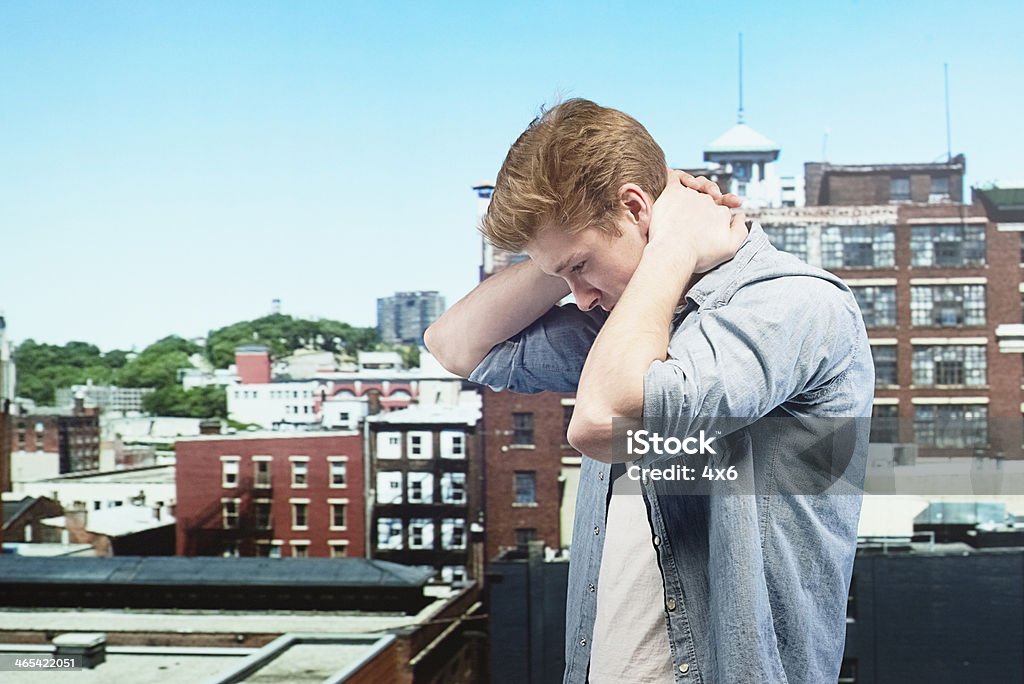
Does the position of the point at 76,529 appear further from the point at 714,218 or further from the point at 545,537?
the point at 714,218

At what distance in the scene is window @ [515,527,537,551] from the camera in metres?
3.14

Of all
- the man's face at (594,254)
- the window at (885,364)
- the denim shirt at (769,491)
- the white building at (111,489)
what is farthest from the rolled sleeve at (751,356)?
the white building at (111,489)

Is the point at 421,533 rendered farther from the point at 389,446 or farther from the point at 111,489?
the point at 111,489

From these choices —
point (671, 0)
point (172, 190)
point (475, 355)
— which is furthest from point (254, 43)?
point (475, 355)

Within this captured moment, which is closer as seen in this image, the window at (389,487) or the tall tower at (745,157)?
the tall tower at (745,157)

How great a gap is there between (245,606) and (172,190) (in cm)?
124

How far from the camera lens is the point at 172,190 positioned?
3008 millimetres

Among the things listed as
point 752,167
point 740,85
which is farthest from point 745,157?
point 740,85

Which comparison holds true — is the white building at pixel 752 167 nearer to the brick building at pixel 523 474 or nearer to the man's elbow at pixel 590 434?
the brick building at pixel 523 474

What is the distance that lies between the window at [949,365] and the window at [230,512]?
211 centimetres

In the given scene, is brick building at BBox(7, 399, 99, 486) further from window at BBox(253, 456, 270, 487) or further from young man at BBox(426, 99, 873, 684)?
young man at BBox(426, 99, 873, 684)

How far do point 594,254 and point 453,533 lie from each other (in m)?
2.25

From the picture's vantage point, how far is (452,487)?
3.12m

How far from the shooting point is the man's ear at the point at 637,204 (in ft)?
3.21
